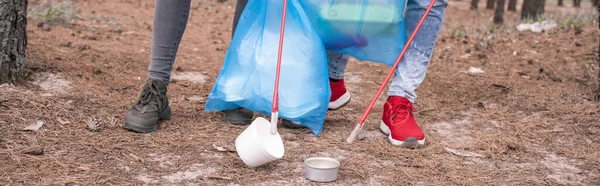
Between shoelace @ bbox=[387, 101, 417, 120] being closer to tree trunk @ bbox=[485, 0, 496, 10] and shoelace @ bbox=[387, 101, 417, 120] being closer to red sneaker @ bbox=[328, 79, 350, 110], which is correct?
red sneaker @ bbox=[328, 79, 350, 110]

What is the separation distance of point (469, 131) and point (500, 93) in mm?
921

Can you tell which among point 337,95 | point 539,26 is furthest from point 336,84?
point 539,26

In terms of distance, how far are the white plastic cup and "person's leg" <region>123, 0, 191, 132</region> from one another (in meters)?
0.53

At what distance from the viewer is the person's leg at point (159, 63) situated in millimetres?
2250

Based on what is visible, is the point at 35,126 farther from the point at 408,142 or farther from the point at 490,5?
the point at 490,5

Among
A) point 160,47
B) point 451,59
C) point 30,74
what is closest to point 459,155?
point 160,47

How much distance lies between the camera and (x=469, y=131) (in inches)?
104

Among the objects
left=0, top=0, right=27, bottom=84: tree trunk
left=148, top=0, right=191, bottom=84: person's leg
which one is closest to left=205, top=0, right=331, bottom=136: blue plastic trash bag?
left=148, top=0, right=191, bottom=84: person's leg

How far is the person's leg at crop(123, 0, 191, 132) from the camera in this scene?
2.25m

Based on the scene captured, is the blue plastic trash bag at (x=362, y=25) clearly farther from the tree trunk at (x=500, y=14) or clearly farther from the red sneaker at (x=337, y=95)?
the tree trunk at (x=500, y=14)

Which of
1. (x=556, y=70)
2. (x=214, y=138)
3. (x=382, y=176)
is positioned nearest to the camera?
(x=382, y=176)

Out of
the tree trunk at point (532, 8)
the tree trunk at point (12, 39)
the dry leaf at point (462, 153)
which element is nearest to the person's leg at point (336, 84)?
the dry leaf at point (462, 153)

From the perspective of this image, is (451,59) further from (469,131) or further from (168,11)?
(168,11)

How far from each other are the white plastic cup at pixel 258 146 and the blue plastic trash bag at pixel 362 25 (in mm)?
563
